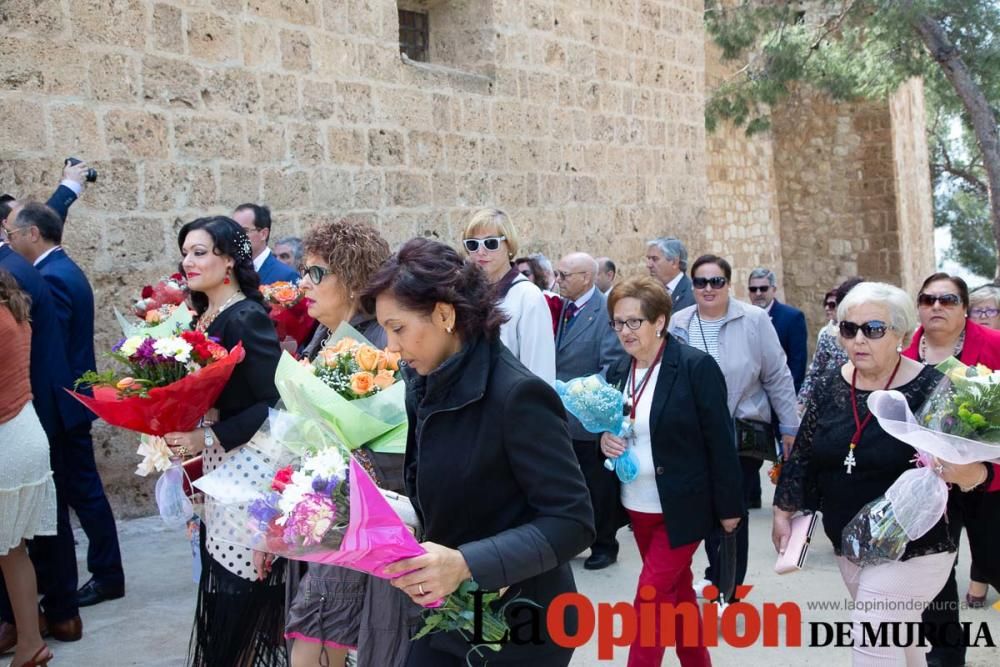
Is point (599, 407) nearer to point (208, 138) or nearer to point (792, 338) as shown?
point (792, 338)

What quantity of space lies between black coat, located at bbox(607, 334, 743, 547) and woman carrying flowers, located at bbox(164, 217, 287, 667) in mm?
1521

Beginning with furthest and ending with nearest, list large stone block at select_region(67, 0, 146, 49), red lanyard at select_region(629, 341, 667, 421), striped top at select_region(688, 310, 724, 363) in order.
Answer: large stone block at select_region(67, 0, 146, 49), striped top at select_region(688, 310, 724, 363), red lanyard at select_region(629, 341, 667, 421)

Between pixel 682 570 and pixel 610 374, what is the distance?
1.67m

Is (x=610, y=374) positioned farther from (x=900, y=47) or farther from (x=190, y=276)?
(x=900, y=47)

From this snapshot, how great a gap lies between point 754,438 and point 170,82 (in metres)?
4.50

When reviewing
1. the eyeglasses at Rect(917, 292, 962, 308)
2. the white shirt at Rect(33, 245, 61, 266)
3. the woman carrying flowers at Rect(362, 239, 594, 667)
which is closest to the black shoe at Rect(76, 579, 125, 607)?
the white shirt at Rect(33, 245, 61, 266)

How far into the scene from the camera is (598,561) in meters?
6.60

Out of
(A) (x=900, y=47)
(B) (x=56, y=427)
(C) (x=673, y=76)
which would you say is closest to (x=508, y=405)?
(B) (x=56, y=427)

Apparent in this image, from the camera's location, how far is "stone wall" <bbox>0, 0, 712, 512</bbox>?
7.04 metres

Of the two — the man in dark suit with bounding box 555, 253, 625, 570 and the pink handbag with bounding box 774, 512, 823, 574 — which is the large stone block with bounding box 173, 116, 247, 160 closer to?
the man in dark suit with bounding box 555, 253, 625, 570

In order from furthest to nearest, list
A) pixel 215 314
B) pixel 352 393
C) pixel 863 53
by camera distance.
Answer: pixel 863 53
pixel 215 314
pixel 352 393

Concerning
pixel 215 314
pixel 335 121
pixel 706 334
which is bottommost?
pixel 706 334

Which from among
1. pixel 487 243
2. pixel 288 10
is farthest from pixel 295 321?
pixel 288 10

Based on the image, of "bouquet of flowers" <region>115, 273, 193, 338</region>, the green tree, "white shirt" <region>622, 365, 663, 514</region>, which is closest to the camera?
"bouquet of flowers" <region>115, 273, 193, 338</region>
